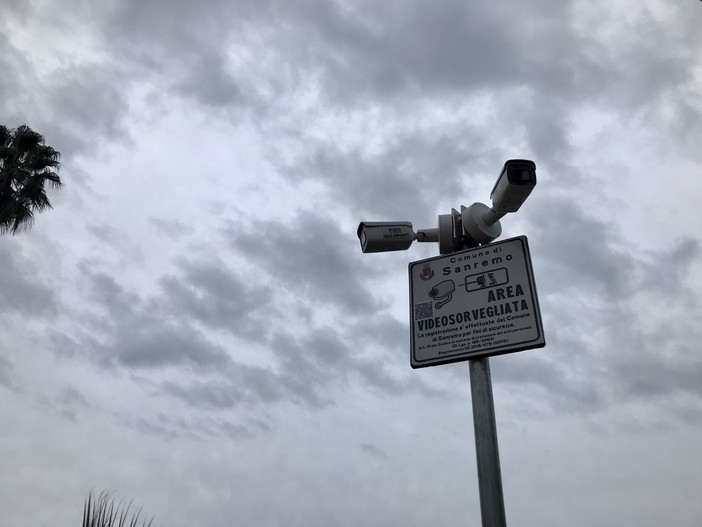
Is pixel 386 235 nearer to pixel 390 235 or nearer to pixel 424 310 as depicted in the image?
pixel 390 235

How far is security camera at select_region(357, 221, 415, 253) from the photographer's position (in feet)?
14.5

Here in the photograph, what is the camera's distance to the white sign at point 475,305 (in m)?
3.64

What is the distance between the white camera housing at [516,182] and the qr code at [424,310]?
85 cm

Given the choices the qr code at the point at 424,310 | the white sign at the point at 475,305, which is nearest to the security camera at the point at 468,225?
the white sign at the point at 475,305

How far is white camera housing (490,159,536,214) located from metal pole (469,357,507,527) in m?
1.07

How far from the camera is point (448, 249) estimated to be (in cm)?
435

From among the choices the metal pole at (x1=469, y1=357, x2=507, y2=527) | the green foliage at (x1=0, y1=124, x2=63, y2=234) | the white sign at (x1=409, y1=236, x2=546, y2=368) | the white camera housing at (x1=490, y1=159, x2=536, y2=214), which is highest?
the green foliage at (x1=0, y1=124, x2=63, y2=234)

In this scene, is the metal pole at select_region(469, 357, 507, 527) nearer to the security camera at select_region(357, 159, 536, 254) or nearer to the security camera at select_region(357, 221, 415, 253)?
the security camera at select_region(357, 159, 536, 254)

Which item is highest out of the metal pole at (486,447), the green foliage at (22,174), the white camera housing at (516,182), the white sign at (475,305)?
the green foliage at (22,174)

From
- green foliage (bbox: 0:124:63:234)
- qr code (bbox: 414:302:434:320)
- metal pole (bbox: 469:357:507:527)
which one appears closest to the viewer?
metal pole (bbox: 469:357:507:527)

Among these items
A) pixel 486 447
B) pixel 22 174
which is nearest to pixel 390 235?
pixel 486 447

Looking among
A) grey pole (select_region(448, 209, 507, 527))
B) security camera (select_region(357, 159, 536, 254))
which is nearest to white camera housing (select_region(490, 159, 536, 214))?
security camera (select_region(357, 159, 536, 254))

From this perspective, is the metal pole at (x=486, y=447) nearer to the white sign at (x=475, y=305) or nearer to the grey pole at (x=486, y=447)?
the grey pole at (x=486, y=447)

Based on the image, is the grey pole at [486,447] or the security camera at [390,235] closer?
the grey pole at [486,447]
